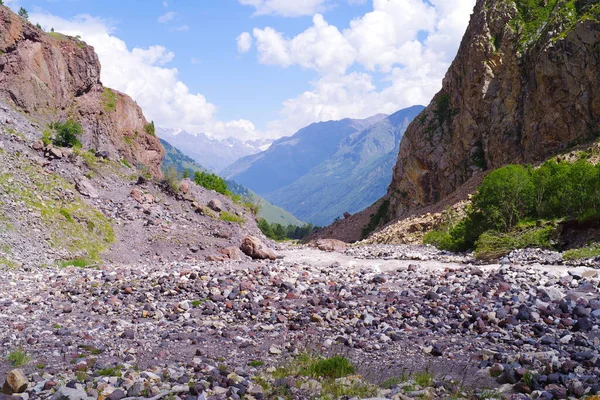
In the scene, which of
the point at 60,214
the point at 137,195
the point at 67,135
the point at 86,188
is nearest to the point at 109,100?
the point at 67,135

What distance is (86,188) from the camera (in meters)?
30.9

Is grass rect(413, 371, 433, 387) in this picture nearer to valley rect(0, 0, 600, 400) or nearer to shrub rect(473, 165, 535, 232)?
valley rect(0, 0, 600, 400)

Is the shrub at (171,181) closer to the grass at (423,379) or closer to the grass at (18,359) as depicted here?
the grass at (18,359)

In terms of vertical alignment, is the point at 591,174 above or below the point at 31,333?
above

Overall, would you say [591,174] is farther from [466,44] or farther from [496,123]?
[466,44]

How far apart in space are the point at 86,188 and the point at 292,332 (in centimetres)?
2362

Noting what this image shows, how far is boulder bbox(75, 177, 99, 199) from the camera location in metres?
30.5

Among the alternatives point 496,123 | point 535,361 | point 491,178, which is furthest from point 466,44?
point 535,361

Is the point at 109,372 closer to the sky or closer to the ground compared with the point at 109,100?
closer to the ground

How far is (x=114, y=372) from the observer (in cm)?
871

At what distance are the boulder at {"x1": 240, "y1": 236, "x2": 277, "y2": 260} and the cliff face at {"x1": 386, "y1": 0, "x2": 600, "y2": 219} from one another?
116 ft

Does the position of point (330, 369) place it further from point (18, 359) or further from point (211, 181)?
point (211, 181)

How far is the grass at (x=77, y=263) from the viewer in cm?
2113

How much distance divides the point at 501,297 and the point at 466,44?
190ft
